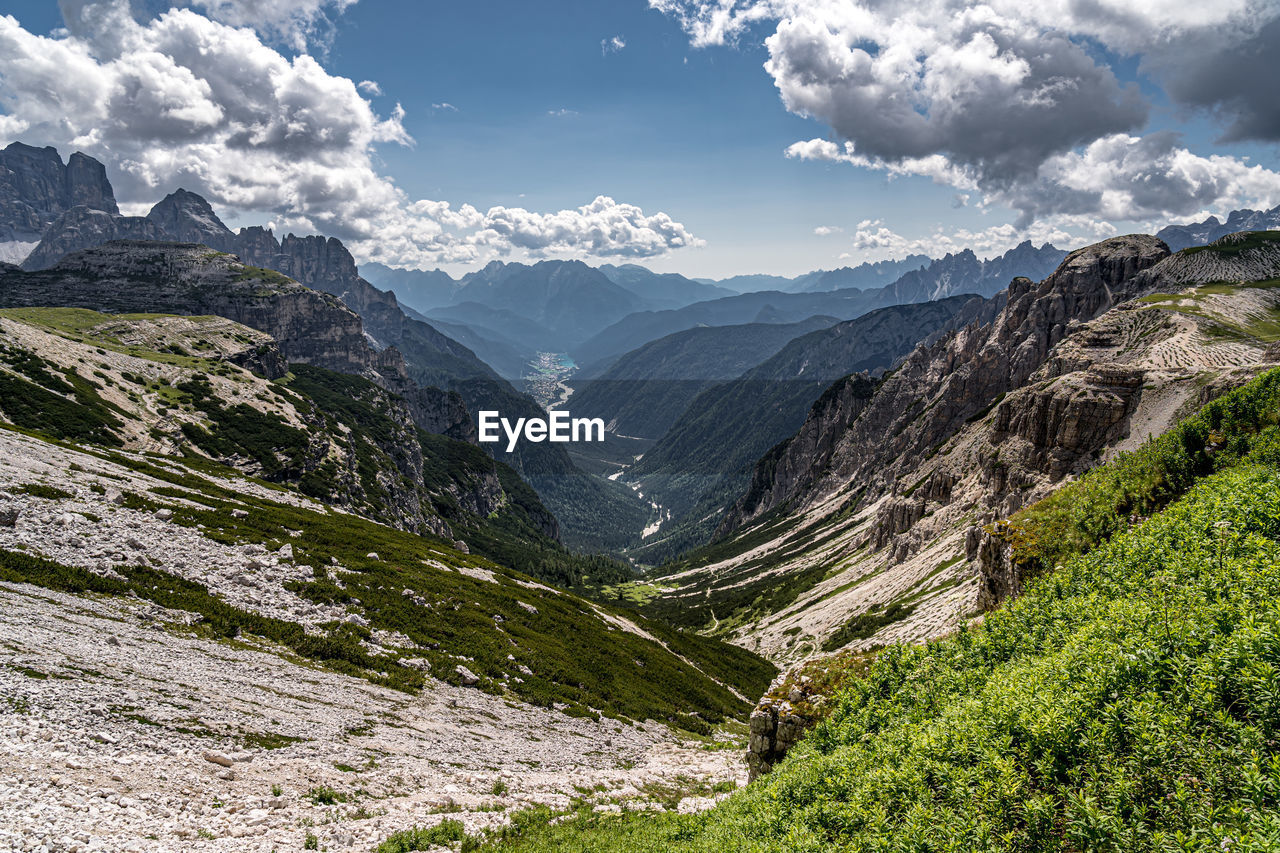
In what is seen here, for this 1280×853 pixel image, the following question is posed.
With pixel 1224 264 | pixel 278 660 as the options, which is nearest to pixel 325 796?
pixel 278 660

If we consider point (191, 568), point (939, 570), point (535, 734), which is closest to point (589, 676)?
point (535, 734)

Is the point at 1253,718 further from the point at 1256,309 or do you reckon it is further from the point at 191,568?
the point at 1256,309

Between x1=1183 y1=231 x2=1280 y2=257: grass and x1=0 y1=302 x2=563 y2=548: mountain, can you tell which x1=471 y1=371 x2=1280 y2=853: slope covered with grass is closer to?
x1=0 y1=302 x2=563 y2=548: mountain

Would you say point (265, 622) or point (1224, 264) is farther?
point (1224, 264)

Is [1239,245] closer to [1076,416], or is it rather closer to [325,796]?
[1076,416]

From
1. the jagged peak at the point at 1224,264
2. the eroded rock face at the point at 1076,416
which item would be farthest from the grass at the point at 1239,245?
the eroded rock face at the point at 1076,416

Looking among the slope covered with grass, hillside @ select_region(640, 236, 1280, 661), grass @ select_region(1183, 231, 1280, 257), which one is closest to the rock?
the slope covered with grass

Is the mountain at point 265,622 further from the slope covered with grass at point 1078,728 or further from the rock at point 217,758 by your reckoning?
the slope covered with grass at point 1078,728

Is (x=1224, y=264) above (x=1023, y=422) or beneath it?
above
